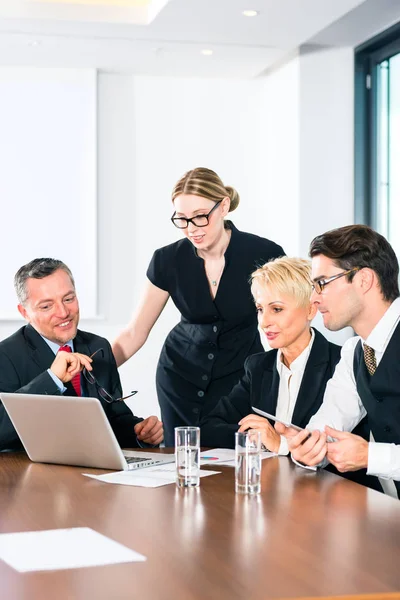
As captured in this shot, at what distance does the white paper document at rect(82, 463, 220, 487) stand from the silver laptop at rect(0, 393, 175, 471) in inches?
2.0

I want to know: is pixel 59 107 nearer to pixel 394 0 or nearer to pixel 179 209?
pixel 394 0

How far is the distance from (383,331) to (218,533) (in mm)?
1111

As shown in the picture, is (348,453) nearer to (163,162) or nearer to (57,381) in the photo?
(57,381)

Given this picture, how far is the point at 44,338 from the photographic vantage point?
3.17 metres

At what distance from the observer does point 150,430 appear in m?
3.03

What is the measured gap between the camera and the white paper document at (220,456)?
2590 mm

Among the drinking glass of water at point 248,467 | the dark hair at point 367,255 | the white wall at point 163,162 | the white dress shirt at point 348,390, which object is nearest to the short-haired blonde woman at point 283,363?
the white dress shirt at point 348,390

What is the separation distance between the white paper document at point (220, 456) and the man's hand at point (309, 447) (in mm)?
204

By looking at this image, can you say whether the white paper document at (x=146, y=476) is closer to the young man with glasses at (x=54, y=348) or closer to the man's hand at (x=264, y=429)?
the man's hand at (x=264, y=429)

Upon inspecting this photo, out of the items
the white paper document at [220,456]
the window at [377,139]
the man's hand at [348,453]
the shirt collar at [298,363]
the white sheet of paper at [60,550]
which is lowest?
the white paper document at [220,456]

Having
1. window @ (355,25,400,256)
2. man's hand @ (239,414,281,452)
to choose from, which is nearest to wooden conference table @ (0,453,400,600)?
man's hand @ (239,414,281,452)

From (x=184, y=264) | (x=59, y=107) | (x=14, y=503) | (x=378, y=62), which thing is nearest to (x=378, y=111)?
(x=378, y=62)

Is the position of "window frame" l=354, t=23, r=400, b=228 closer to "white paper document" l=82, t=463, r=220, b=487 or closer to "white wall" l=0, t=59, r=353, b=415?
"white wall" l=0, t=59, r=353, b=415

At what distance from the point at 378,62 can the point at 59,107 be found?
2286 mm
